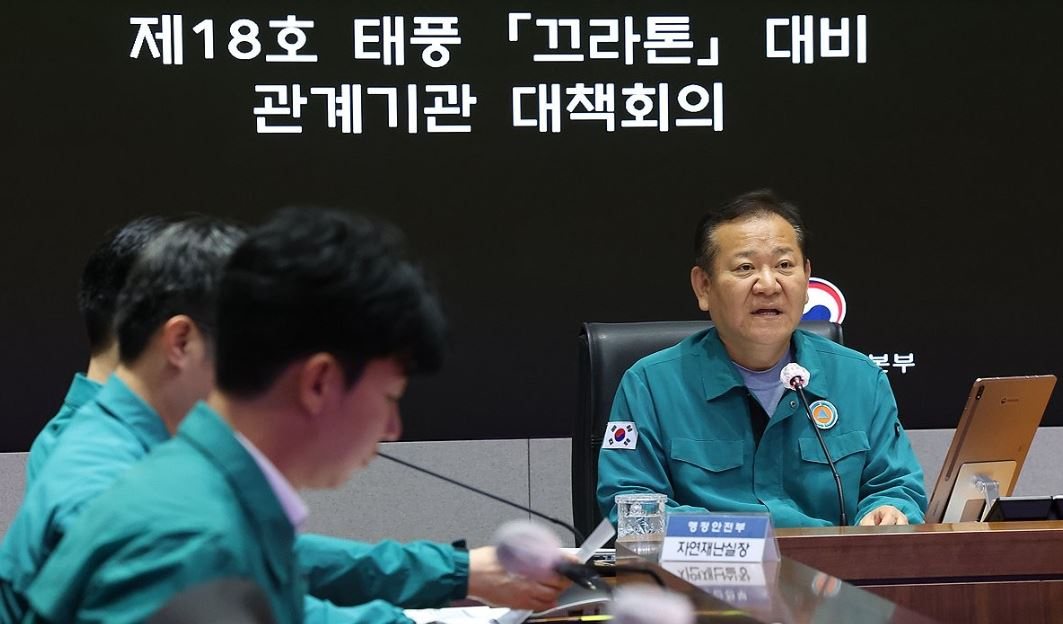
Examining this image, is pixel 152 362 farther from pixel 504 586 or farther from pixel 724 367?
pixel 724 367

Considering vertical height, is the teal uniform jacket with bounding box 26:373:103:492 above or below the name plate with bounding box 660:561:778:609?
above

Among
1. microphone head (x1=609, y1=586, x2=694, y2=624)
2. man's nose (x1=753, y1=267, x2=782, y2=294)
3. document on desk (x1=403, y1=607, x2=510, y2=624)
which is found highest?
man's nose (x1=753, y1=267, x2=782, y2=294)

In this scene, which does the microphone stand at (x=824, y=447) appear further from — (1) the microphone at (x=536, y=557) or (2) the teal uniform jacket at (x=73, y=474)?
(2) the teal uniform jacket at (x=73, y=474)

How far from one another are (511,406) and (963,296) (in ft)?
4.38

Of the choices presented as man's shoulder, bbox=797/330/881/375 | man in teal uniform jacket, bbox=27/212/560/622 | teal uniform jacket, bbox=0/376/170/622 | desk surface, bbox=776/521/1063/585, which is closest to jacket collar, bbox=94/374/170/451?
teal uniform jacket, bbox=0/376/170/622

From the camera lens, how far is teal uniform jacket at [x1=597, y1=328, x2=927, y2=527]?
103 inches

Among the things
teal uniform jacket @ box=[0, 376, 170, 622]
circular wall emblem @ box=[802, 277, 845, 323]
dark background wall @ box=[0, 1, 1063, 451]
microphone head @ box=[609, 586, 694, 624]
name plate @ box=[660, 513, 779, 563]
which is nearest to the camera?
microphone head @ box=[609, 586, 694, 624]

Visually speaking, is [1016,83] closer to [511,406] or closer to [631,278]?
[631,278]

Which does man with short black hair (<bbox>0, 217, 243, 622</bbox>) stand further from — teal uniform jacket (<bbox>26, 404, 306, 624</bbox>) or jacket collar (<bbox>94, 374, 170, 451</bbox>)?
teal uniform jacket (<bbox>26, 404, 306, 624</bbox>)

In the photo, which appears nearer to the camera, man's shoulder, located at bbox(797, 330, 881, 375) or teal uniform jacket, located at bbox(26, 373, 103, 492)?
teal uniform jacket, located at bbox(26, 373, 103, 492)

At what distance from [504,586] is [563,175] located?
7.33 feet

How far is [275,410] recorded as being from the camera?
3.23ft

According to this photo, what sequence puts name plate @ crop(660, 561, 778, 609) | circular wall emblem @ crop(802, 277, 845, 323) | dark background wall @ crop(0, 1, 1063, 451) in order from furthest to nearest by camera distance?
circular wall emblem @ crop(802, 277, 845, 323)
dark background wall @ crop(0, 1, 1063, 451)
name plate @ crop(660, 561, 778, 609)

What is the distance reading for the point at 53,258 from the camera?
3619 millimetres
